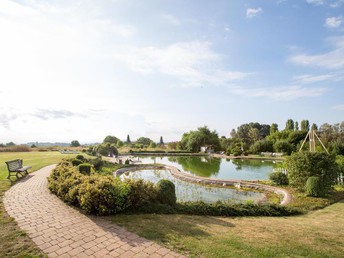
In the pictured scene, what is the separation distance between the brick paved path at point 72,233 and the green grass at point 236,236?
1.01ft

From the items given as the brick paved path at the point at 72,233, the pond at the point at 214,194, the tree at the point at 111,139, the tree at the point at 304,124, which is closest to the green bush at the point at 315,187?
the pond at the point at 214,194

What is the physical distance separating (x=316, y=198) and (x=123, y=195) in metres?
8.18

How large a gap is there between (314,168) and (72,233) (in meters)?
10.1

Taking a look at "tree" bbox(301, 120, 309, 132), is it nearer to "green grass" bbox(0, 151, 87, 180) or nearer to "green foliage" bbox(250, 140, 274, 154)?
"green foliage" bbox(250, 140, 274, 154)

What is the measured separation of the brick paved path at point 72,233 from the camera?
347cm

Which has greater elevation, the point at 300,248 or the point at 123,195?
the point at 123,195

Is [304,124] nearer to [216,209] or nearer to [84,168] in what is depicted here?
[84,168]

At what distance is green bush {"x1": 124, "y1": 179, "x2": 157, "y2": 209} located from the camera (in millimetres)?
5887

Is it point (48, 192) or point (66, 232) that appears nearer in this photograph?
point (66, 232)

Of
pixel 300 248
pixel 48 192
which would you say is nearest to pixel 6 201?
pixel 48 192

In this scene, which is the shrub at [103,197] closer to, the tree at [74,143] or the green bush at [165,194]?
the green bush at [165,194]

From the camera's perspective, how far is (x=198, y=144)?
44.0m

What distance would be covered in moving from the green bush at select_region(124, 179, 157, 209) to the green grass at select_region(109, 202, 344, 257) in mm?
605

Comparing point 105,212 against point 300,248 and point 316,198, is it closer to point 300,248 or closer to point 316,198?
point 300,248
